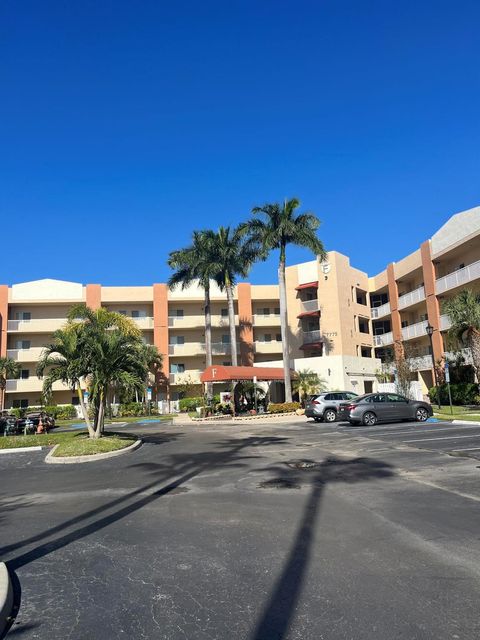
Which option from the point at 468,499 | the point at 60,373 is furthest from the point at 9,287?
the point at 468,499

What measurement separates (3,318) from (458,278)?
41.1m

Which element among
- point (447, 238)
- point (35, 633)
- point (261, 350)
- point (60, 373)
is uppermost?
point (447, 238)

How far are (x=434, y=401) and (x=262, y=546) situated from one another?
34304 millimetres

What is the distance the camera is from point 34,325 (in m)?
51.2

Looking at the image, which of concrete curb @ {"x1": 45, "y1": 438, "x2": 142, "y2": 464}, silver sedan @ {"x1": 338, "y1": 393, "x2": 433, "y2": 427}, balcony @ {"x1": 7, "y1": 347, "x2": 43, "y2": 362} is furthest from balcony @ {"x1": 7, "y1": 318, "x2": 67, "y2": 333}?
concrete curb @ {"x1": 45, "y1": 438, "x2": 142, "y2": 464}

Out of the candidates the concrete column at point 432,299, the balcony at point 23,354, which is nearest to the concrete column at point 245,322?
the concrete column at point 432,299

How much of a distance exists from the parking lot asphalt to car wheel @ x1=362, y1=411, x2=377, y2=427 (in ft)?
39.0

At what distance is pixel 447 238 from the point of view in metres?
39.2

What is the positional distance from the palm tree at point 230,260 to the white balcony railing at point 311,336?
7453 mm

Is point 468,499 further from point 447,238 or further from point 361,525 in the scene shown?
point 447,238

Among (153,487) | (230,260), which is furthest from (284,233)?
(153,487)

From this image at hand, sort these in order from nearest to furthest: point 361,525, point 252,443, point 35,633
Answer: point 35,633 → point 361,525 → point 252,443

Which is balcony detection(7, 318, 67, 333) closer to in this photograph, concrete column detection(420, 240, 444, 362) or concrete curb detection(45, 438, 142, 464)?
concrete column detection(420, 240, 444, 362)

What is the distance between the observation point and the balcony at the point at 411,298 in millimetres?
42188
